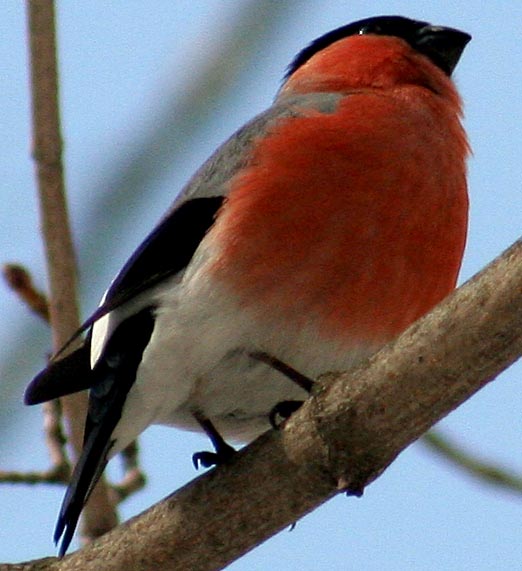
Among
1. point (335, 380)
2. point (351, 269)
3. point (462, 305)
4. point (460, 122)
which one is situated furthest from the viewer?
point (460, 122)

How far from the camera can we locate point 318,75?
423cm

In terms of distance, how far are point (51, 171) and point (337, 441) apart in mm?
1013

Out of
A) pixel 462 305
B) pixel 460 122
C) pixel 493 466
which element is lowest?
pixel 493 466

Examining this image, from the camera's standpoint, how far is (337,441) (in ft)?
7.84

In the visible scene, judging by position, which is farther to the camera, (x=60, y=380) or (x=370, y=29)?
(x=370, y=29)

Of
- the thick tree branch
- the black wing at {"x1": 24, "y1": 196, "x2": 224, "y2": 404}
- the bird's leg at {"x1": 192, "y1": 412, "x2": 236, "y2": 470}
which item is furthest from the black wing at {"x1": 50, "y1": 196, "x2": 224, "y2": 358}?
the thick tree branch

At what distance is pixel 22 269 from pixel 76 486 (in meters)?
0.82

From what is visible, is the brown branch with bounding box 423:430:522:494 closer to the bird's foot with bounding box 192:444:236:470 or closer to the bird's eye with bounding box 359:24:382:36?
the bird's foot with bounding box 192:444:236:470

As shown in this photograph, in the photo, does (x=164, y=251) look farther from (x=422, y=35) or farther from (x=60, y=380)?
(x=422, y=35)

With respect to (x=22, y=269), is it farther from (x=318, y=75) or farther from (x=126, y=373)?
(x=318, y=75)

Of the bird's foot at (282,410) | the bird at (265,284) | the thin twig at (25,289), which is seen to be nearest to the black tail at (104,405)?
the bird at (265,284)

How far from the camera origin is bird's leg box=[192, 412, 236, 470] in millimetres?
2810

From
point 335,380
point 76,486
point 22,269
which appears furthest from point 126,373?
point 335,380

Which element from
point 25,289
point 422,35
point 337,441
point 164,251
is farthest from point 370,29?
point 337,441
